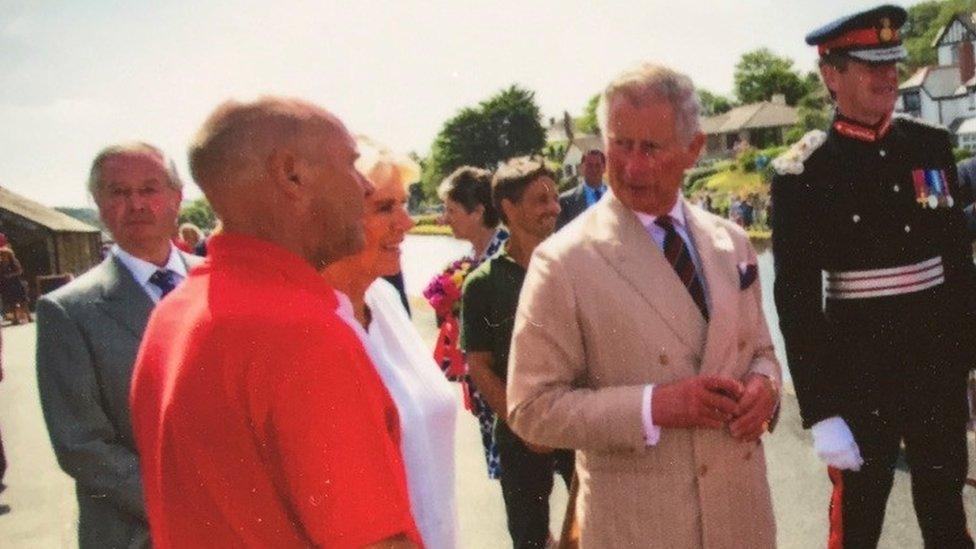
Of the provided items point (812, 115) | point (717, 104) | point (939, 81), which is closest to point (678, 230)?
point (812, 115)

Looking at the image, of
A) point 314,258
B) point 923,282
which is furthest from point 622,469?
point 923,282

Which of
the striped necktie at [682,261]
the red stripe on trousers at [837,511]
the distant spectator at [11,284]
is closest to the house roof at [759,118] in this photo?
the distant spectator at [11,284]

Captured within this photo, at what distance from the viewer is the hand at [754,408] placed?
224cm

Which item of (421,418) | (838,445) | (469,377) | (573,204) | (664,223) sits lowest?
(469,377)

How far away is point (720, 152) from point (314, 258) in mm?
117722

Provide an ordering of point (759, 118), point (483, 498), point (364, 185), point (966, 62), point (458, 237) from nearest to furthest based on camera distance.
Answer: point (364, 185) < point (458, 237) < point (483, 498) < point (966, 62) < point (759, 118)

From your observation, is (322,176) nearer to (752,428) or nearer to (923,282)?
(752,428)

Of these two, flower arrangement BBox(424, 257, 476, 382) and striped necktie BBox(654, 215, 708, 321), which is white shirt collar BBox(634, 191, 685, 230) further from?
flower arrangement BBox(424, 257, 476, 382)

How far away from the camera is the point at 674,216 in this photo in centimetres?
249

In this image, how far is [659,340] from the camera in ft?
7.55

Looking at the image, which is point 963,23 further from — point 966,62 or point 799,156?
point 799,156

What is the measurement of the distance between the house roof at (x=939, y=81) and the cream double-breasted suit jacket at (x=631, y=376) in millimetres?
86828

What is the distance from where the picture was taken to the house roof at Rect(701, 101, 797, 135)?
103 meters

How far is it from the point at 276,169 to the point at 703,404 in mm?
1246
